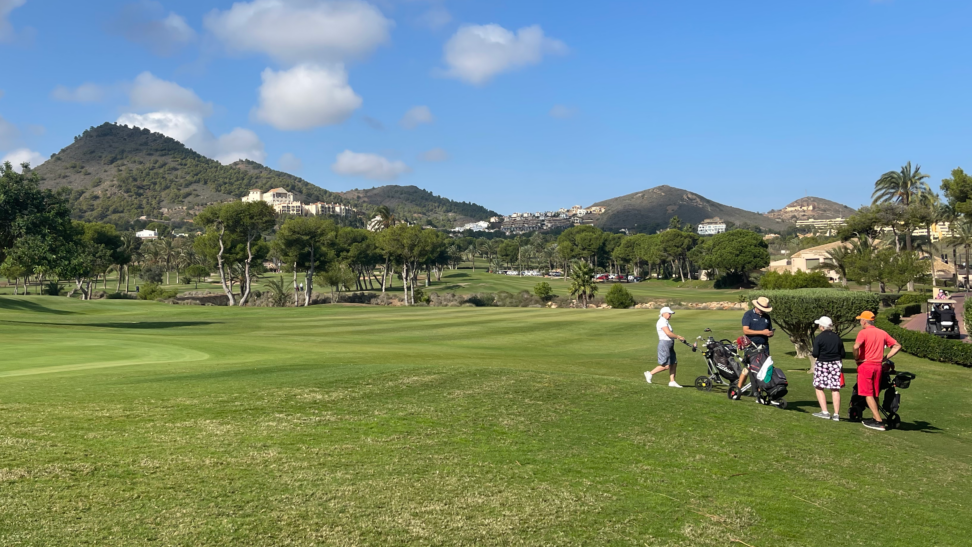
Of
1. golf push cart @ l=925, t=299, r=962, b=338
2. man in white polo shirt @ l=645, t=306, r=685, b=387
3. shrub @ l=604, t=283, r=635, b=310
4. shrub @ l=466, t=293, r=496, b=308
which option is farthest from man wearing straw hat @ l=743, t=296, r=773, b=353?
shrub @ l=466, t=293, r=496, b=308

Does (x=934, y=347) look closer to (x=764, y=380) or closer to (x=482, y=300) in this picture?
(x=764, y=380)

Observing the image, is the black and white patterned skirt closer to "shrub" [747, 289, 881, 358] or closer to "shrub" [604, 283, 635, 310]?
"shrub" [747, 289, 881, 358]

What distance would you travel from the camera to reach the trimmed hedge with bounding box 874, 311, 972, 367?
24312 mm

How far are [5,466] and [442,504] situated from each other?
4429mm

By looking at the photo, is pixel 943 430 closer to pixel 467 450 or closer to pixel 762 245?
pixel 467 450

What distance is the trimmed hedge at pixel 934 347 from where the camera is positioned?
957 inches

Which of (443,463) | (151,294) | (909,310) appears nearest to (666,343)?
(443,463)

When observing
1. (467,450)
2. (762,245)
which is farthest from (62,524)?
(762,245)

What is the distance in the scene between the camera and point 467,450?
825 cm

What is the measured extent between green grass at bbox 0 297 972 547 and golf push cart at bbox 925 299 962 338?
1949cm

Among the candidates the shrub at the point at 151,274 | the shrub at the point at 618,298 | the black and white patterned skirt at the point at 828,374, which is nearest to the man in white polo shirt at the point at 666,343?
the black and white patterned skirt at the point at 828,374

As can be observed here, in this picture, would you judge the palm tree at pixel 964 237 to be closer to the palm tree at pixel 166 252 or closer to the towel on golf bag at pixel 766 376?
the towel on golf bag at pixel 766 376

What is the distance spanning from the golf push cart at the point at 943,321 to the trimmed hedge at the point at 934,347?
147 inches

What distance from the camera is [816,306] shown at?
21219 mm
